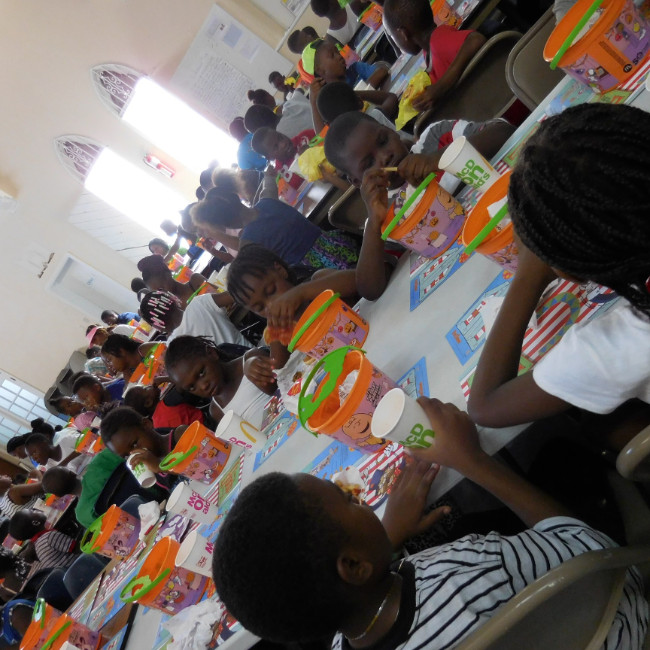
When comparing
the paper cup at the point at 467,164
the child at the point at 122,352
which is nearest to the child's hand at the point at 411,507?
the paper cup at the point at 467,164

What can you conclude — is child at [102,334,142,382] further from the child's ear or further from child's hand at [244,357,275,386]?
the child's ear

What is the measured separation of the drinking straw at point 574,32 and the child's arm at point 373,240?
505 millimetres

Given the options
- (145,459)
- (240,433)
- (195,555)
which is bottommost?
(145,459)

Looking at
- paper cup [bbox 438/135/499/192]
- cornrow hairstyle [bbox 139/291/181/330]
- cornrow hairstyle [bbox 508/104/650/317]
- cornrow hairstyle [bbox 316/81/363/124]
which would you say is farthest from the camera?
cornrow hairstyle [bbox 139/291/181/330]

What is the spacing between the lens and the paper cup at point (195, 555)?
1228 millimetres

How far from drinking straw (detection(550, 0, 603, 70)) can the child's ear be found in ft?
2.67

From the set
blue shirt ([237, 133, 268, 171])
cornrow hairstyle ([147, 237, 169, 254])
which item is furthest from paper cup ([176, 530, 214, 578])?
cornrow hairstyle ([147, 237, 169, 254])

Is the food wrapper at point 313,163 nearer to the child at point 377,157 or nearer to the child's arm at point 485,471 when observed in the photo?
the child at point 377,157

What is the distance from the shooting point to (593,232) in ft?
1.72

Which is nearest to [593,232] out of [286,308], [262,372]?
[286,308]

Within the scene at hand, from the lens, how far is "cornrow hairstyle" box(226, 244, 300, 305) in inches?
66.8

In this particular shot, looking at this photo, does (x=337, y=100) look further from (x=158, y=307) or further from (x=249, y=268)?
(x=158, y=307)

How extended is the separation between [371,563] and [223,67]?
6.40 meters

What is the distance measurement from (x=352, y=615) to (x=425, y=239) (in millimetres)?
752
